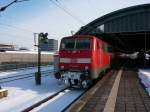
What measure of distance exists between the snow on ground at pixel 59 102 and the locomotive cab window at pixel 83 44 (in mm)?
2588

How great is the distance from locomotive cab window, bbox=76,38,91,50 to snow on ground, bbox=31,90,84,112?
259 centimetres

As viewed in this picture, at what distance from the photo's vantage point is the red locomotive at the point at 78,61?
650 inches

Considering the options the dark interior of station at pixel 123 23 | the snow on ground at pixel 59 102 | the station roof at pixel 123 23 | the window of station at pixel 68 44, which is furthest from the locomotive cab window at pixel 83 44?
the station roof at pixel 123 23

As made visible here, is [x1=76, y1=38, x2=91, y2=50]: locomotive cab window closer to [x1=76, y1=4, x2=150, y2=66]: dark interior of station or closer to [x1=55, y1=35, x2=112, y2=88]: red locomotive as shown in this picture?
[x1=55, y1=35, x2=112, y2=88]: red locomotive

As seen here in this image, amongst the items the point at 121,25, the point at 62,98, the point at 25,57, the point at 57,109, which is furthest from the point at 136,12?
the point at 57,109

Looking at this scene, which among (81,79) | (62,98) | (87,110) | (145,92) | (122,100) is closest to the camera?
(87,110)

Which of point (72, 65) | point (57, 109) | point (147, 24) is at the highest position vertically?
point (147, 24)

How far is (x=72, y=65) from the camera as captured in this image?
16.9m

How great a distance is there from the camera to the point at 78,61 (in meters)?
16.8

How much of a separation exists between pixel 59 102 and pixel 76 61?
171 inches

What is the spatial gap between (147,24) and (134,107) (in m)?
29.8

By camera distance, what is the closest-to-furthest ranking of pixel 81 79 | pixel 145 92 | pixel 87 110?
pixel 87 110, pixel 145 92, pixel 81 79

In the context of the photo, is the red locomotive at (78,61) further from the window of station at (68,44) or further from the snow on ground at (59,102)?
the snow on ground at (59,102)

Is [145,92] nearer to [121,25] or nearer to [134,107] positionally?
[134,107]
